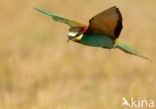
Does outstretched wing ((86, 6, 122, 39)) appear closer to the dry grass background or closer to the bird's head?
the bird's head

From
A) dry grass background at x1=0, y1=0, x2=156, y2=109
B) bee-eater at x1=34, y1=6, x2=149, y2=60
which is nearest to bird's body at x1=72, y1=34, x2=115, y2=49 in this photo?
bee-eater at x1=34, y1=6, x2=149, y2=60

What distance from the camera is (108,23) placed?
226 centimetres

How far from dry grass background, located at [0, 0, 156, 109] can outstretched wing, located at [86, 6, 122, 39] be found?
31.6 inches

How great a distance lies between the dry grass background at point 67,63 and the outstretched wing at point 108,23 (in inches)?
31.6

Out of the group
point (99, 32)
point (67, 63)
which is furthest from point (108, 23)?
point (67, 63)

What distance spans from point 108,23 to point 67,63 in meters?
1.93

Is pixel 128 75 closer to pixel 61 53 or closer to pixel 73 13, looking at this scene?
pixel 61 53

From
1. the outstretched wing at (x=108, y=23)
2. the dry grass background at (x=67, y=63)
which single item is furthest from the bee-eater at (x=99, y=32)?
the dry grass background at (x=67, y=63)

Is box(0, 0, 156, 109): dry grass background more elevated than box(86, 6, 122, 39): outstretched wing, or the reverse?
box(86, 6, 122, 39): outstretched wing

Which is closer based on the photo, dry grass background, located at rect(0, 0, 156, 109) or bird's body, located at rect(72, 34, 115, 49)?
bird's body, located at rect(72, 34, 115, 49)

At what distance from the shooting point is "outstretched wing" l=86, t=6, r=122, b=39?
222 centimetres

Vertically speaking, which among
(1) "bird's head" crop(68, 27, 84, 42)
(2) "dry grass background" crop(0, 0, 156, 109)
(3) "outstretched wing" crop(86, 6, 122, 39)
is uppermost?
(3) "outstretched wing" crop(86, 6, 122, 39)

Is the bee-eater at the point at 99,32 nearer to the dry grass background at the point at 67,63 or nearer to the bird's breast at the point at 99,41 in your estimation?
the bird's breast at the point at 99,41

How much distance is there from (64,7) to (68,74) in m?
1.66
